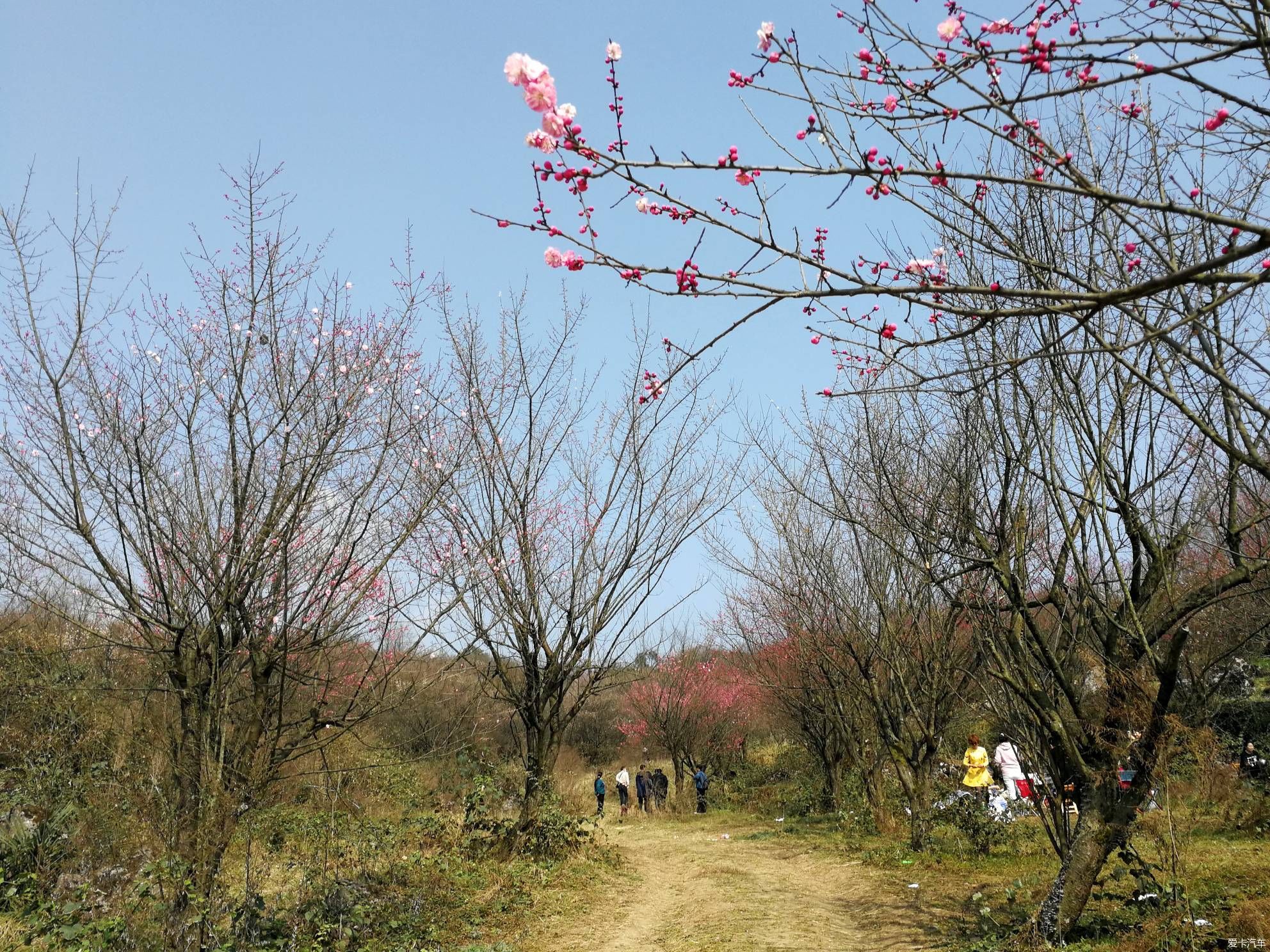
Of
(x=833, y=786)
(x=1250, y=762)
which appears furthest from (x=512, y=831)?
(x=1250, y=762)

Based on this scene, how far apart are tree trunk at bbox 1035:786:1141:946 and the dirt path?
1304mm

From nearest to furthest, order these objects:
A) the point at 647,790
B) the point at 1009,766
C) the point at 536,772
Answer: the point at 536,772 < the point at 1009,766 < the point at 647,790

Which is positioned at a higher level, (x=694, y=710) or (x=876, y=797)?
(x=694, y=710)

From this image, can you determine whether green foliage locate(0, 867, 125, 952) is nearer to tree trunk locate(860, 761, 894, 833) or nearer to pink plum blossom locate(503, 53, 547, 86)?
pink plum blossom locate(503, 53, 547, 86)

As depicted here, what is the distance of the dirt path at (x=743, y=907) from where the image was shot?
22.5 ft

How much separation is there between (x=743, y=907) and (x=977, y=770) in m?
5.58

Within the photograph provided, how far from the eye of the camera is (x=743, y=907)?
321 inches

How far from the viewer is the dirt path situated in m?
6.86

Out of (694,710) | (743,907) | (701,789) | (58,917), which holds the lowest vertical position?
(701,789)

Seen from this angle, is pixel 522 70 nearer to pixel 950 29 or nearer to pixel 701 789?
pixel 950 29

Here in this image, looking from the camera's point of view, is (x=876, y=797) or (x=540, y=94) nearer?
(x=540, y=94)

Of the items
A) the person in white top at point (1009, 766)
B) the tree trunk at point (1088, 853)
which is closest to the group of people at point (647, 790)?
the person in white top at point (1009, 766)

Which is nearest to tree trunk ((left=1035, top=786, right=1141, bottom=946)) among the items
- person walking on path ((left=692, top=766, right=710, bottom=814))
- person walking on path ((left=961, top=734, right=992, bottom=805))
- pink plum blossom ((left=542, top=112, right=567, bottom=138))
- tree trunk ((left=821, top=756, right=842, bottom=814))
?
pink plum blossom ((left=542, top=112, right=567, bottom=138))

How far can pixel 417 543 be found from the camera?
8781 mm
